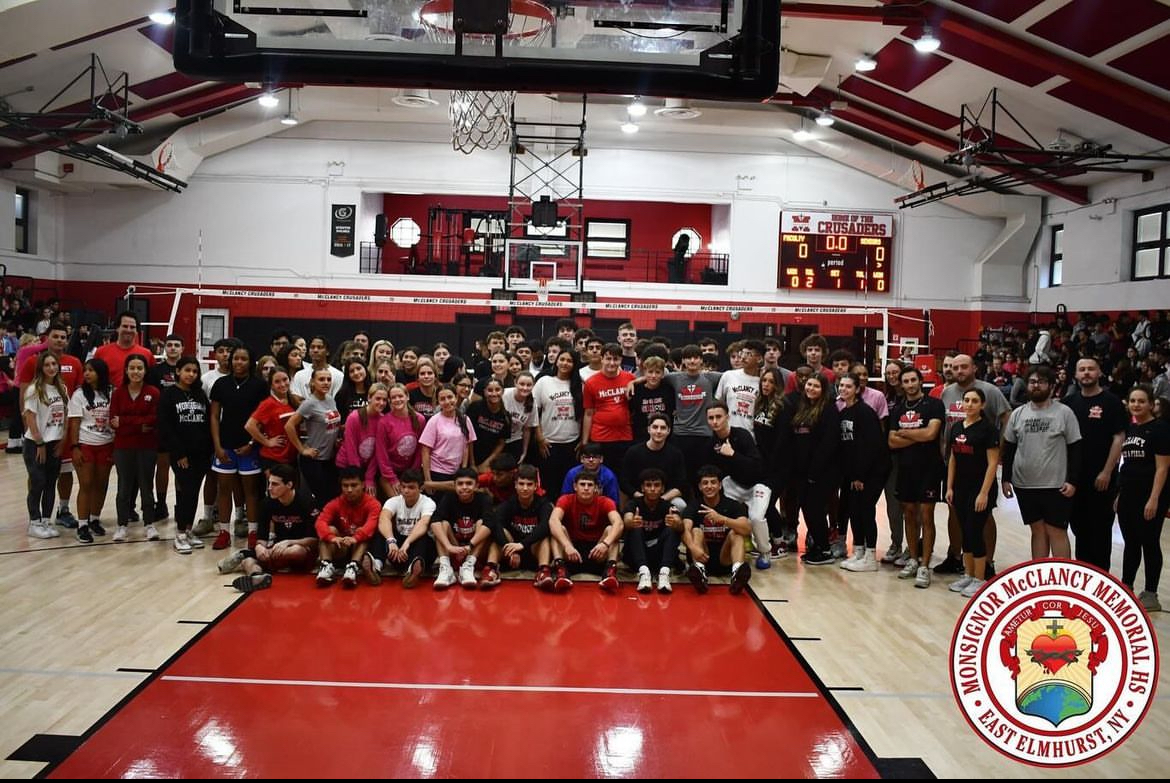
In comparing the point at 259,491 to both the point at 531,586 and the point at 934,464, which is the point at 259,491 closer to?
the point at 531,586

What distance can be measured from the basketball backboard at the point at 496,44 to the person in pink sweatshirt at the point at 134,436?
445 cm

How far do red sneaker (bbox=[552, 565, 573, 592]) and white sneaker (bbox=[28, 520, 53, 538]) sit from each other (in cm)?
474

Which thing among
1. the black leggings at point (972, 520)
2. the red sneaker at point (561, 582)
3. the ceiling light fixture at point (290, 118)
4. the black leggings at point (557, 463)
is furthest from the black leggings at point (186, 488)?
the ceiling light fixture at point (290, 118)

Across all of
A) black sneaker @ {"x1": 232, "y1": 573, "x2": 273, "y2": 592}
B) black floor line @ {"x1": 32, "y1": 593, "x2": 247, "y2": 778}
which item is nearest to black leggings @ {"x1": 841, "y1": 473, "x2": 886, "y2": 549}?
black sneaker @ {"x1": 232, "y1": 573, "x2": 273, "y2": 592}

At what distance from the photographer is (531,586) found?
22.4 feet

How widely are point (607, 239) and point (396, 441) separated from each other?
53.9 ft

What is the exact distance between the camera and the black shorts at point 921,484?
23.5 ft

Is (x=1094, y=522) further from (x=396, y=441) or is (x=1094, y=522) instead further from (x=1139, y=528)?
(x=396, y=441)

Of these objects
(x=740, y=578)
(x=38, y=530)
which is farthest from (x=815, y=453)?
(x=38, y=530)

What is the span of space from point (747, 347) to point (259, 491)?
4663 millimetres

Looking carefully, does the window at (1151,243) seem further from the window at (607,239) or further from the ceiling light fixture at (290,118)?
the ceiling light fixture at (290,118)

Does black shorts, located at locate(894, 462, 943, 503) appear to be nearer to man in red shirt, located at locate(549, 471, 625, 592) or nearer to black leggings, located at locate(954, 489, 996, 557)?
black leggings, located at locate(954, 489, 996, 557)

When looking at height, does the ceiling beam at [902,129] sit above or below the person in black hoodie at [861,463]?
above

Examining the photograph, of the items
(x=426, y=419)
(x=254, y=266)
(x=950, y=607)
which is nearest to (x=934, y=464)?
(x=950, y=607)
